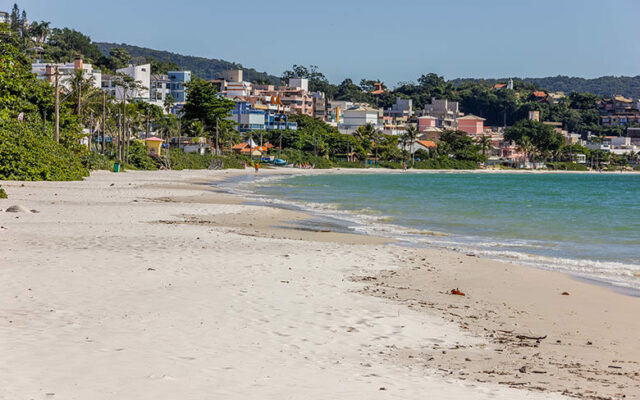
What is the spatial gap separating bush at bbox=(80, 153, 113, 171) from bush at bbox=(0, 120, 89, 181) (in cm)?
1456

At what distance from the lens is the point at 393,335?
8.55 metres

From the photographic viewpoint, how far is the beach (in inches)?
252

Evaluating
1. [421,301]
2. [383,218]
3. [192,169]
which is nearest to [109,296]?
[421,301]

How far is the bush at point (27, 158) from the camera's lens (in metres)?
34.8

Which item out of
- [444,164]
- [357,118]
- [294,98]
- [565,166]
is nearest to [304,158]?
[444,164]

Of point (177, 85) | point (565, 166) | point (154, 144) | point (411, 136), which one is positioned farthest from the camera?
point (565, 166)

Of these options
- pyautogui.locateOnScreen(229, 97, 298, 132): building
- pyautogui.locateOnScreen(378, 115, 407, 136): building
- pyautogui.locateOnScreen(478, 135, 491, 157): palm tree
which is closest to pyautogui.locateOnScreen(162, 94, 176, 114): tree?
pyautogui.locateOnScreen(229, 97, 298, 132): building

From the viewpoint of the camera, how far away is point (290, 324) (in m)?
8.76

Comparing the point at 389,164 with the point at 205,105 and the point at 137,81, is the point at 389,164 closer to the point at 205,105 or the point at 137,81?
the point at 205,105

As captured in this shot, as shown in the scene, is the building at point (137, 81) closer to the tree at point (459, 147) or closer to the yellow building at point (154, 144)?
the yellow building at point (154, 144)

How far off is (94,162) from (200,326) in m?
53.5

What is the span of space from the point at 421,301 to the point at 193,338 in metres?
4.22

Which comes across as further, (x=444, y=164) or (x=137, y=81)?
(x=444, y=164)

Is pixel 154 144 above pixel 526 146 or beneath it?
beneath
